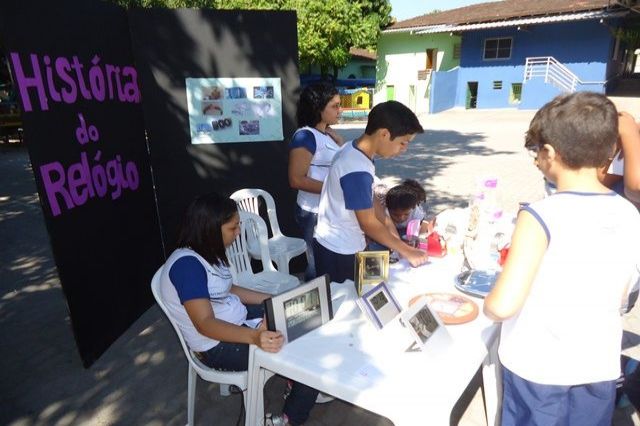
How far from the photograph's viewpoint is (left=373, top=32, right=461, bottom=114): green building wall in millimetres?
22837

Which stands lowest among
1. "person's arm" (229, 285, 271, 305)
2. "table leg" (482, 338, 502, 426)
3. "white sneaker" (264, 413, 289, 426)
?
"white sneaker" (264, 413, 289, 426)

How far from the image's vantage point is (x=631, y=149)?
6.45ft

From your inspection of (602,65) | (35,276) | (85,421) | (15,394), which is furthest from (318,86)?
(602,65)

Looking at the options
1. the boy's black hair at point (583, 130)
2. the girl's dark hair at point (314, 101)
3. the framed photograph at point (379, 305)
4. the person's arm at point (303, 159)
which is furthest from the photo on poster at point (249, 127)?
the boy's black hair at point (583, 130)

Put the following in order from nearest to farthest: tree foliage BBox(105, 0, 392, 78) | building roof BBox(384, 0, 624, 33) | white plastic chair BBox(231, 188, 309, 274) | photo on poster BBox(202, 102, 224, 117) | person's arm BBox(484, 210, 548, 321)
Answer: person's arm BBox(484, 210, 548, 321), white plastic chair BBox(231, 188, 309, 274), photo on poster BBox(202, 102, 224, 117), building roof BBox(384, 0, 624, 33), tree foliage BBox(105, 0, 392, 78)

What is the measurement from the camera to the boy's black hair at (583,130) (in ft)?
4.03

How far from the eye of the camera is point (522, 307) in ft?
4.45

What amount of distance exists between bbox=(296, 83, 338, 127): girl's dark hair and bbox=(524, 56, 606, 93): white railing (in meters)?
18.6

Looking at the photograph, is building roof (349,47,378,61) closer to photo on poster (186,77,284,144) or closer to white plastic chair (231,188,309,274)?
photo on poster (186,77,284,144)

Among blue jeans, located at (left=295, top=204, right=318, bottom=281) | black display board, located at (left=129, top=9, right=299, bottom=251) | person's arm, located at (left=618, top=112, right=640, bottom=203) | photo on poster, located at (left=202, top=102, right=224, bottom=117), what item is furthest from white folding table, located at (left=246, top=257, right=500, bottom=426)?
photo on poster, located at (left=202, top=102, right=224, bottom=117)

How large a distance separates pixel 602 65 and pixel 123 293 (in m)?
20.9

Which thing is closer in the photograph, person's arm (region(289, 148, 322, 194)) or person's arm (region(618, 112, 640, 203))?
person's arm (region(618, 112, 640, 203))

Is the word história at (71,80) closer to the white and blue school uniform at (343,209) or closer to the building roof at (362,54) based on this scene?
the white and blue school uniform at (343,209)

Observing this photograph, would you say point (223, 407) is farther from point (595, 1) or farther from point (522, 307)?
point (595, 1)
